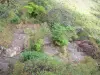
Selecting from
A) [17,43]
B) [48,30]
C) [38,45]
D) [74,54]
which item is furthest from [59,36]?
[17,43]

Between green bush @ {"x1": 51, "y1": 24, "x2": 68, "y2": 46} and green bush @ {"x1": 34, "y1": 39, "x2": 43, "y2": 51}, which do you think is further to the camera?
green bush @ {"x1": 51, "y1": 24, "x2": 68, "y2": 46}

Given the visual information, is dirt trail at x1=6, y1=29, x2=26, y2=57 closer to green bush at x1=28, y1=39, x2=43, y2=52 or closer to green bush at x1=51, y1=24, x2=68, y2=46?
green bush at x1=28, y1=39, x2=43, y2=52

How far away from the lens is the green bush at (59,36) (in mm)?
9539

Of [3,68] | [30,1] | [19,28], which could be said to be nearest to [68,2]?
[30,1]

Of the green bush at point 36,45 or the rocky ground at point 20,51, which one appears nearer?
the rocky ground at point 20,51

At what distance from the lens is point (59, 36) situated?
9617 millimetres

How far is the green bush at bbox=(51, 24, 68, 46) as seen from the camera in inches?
376

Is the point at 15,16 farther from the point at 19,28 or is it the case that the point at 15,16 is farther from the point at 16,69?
the point at 16,69

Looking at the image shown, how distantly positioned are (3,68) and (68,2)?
6923mm

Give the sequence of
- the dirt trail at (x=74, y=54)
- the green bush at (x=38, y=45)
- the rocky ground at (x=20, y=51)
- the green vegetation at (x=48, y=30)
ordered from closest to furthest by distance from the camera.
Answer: the green vegetation at (x=48, y=30), the rocky ground at (x=20, y=51), the green bush at (x=38, y=45), the dirt trail at (x=74, y=54)

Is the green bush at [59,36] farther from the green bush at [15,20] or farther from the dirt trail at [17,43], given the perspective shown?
the green bush at [15,20]

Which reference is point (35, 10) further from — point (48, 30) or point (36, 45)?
point (36, 45)

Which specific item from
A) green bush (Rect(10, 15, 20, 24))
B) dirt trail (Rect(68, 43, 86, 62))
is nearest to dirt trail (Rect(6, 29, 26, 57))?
green bush (Rect(10, 15, 20, 24))

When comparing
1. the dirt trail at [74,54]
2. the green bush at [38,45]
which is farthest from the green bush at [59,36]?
the green bush at [38,45]
